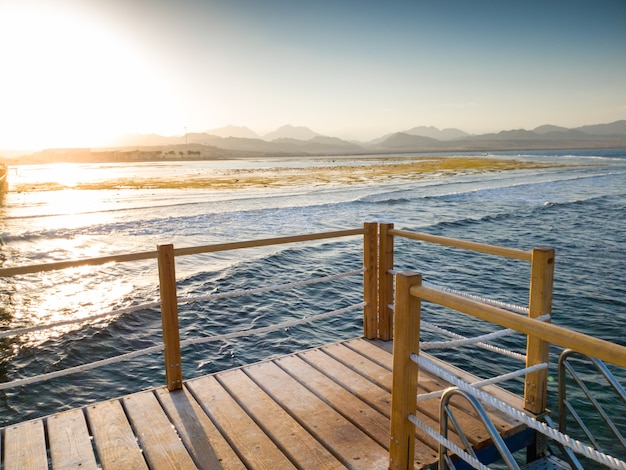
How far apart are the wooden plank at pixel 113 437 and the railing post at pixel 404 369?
1.82 metres

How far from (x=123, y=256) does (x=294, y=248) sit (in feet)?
44.7

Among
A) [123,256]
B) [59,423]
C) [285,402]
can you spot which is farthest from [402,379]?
[59,423]

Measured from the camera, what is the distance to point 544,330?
1.94 m

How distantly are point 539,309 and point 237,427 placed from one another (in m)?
2.63

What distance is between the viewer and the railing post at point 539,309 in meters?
3.44

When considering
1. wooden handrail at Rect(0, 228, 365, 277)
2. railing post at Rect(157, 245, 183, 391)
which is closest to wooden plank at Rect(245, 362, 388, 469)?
railing post at Rect(157, 245, 183, 391)

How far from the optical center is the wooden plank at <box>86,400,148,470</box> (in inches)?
128

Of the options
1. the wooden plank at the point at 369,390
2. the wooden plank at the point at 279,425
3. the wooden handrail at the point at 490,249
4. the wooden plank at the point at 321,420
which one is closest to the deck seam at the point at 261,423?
the wooden plank at the point at 279,425

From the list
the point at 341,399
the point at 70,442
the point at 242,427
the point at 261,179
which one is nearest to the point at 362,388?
the point at 341,399

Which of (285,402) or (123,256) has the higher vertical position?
(123,256)

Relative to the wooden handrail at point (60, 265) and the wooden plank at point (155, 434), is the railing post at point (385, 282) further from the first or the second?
the wooden plank at point (155, 434)

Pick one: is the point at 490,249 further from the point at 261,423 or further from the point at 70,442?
the point at 70,442

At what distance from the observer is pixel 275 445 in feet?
11.2

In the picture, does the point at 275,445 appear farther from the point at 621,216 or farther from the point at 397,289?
the point at 621,216
